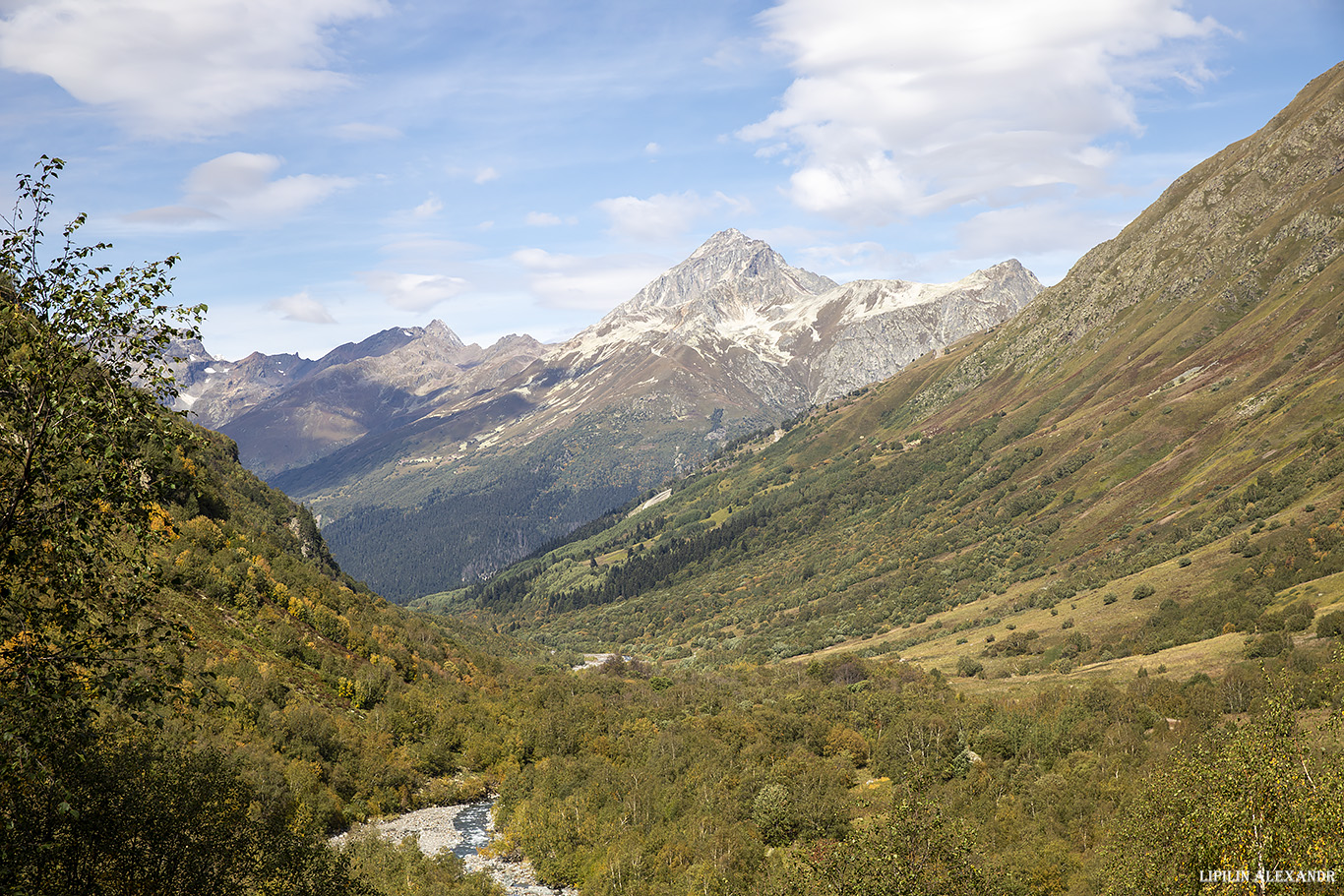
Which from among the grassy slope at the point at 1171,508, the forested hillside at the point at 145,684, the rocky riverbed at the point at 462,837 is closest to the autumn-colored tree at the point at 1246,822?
the forested hillside at the point at 145,684

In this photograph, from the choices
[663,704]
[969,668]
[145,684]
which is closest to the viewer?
[145,684]

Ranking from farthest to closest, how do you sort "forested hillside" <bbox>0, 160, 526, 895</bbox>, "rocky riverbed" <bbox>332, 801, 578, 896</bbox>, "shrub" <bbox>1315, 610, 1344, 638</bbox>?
"shrub" <bbox>1315, 610, 1344, 638</bbox> < "rocky riverbed" <bbox>332, 801, 578, 896</bbox> < "forested hillside" <bbox>0, 160, 526, 895</bbox>

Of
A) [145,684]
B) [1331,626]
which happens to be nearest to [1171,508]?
[1331,626]

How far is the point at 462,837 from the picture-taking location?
52219 millimetres

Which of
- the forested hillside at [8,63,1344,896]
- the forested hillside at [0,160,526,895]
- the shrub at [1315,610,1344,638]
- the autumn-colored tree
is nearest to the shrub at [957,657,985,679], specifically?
the forested hillside at [8,63,1344,896]

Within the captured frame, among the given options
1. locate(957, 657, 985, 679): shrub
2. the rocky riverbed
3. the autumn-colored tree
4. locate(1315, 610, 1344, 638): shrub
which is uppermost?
the autumn-colored tree

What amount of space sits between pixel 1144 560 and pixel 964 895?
109362mm

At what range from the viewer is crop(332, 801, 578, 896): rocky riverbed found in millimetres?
46906

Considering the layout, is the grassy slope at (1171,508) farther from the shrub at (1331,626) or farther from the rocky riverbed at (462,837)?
the rocky riverbed at (462,837)

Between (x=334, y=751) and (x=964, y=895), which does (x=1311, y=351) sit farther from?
(x=334, y=751)

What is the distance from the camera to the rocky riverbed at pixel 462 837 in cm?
4691

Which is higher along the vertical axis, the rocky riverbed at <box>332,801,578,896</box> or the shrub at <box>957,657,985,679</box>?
the rocky riverbed at <box>332,801,578,896</box>

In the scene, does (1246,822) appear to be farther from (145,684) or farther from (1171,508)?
(1171,508)

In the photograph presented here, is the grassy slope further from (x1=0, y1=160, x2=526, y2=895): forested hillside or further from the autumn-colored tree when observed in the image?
(x1=0, y1=160, x2=526, y2=895): forested hillside
